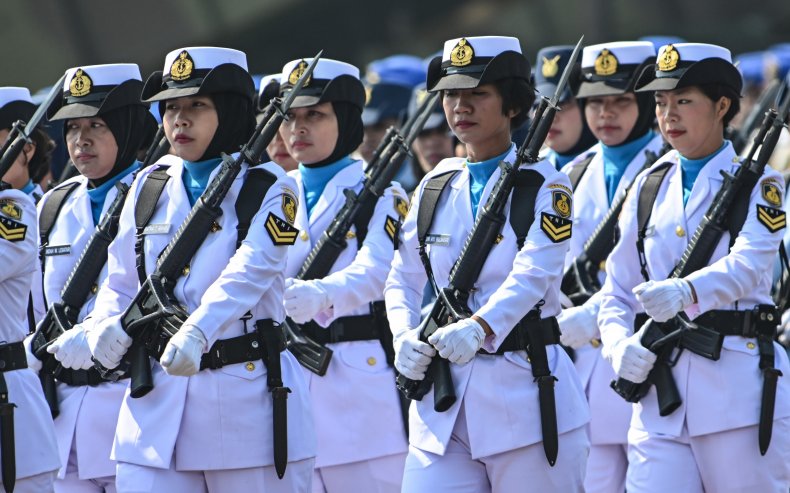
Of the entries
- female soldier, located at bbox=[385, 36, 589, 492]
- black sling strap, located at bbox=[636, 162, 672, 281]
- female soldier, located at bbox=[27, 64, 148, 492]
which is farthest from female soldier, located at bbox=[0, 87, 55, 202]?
black sling strap, located at bbox=[636, 162, 672, 281]

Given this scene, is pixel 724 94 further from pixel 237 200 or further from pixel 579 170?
pixel 237 200

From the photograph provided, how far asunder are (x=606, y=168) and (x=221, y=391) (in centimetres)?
338

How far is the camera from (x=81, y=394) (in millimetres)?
7770

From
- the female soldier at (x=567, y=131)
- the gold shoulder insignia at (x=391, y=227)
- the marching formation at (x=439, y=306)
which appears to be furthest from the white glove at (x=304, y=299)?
the female soldier at (x=567, y=131)

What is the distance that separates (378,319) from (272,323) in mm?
1911

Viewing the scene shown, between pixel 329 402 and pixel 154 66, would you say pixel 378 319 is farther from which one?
pixel 154 66

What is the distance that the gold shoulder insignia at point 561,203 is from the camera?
257 inches

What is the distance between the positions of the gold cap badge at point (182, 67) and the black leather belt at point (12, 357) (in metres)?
1.36

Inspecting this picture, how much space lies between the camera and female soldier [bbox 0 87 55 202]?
8430mm

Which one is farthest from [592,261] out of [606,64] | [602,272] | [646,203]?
[646,203]

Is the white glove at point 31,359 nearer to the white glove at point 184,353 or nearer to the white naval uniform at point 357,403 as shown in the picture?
the white naval uniform at point 357,403

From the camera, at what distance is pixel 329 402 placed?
8.34 m

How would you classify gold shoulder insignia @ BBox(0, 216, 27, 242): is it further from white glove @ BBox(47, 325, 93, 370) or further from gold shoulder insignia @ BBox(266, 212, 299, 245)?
gold shoulder insignia @ BBox(266, 212, 299, 245)

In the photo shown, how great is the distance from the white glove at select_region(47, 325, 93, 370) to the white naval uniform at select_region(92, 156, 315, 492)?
0.49 m
